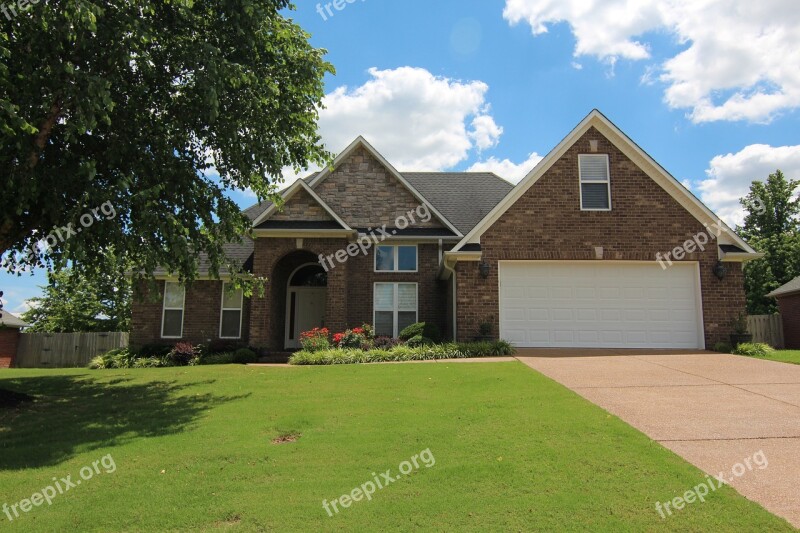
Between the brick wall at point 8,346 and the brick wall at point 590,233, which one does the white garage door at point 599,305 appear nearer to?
the brick wall at point 590,233

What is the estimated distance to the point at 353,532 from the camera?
12.9 ft

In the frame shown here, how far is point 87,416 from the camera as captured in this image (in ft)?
26.4

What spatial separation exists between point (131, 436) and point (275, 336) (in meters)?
11.1

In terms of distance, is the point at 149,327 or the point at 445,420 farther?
the point at 149,327

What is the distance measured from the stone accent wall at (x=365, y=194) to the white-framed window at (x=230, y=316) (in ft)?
15.9

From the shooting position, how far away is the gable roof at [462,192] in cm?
2028

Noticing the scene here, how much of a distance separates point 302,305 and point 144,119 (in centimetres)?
1087

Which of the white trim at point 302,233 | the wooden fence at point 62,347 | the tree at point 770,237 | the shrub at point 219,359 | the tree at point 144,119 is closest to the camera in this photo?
the tree at point 144,119

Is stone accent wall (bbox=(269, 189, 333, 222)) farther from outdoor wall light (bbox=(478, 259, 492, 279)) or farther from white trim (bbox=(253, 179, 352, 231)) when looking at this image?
outdoor wall light (bbox=(478, 259, 492, 279))

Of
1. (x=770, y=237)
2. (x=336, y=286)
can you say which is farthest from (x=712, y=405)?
(x=770, y=237)

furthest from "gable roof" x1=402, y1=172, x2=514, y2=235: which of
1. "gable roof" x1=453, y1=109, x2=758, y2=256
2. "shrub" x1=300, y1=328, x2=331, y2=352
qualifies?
"shrub" x1=300, y1=328, x2=331, y2=352

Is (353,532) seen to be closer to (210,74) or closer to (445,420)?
(445,420)

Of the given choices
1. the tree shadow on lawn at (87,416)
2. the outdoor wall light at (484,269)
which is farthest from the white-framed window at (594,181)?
the tree shadow on lawn at (87,416)

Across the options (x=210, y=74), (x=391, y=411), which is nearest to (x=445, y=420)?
(x=391, y=411)
